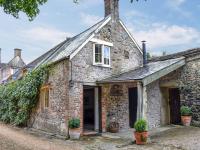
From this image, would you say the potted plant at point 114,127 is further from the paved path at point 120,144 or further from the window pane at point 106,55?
the window pane at point 106,55

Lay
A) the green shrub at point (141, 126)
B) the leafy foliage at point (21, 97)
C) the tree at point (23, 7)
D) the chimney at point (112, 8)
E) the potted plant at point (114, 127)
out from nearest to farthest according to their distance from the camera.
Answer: the tree at point (23, 7), the green shrub at point (141, 126), the potted plant at point (114, 127), the chimney at point (112, 8), the leafy foliage at point (21, 97)

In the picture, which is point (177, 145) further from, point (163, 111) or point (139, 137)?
point (163, 111)

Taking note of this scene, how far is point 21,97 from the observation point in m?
20.4

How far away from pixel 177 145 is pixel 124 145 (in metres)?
2.29

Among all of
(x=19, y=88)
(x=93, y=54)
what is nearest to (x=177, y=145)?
(x=93, y=54)

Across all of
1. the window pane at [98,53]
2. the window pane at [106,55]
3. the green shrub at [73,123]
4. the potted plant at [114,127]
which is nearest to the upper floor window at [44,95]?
the window pane at [98,53]

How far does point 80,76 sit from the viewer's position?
15156mm

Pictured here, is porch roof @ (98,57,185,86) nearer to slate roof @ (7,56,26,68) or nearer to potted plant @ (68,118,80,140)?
potted plant @ (68,118,80,140)

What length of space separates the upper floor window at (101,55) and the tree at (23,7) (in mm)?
7449

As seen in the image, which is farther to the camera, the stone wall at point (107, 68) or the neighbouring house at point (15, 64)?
the neighbouring house at point (15, 64)

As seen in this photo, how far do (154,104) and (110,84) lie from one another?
128 inches

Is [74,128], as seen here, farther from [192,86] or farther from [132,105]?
[192,86]

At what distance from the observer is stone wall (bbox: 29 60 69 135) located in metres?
14.9

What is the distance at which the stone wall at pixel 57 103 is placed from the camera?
49.0 ft
